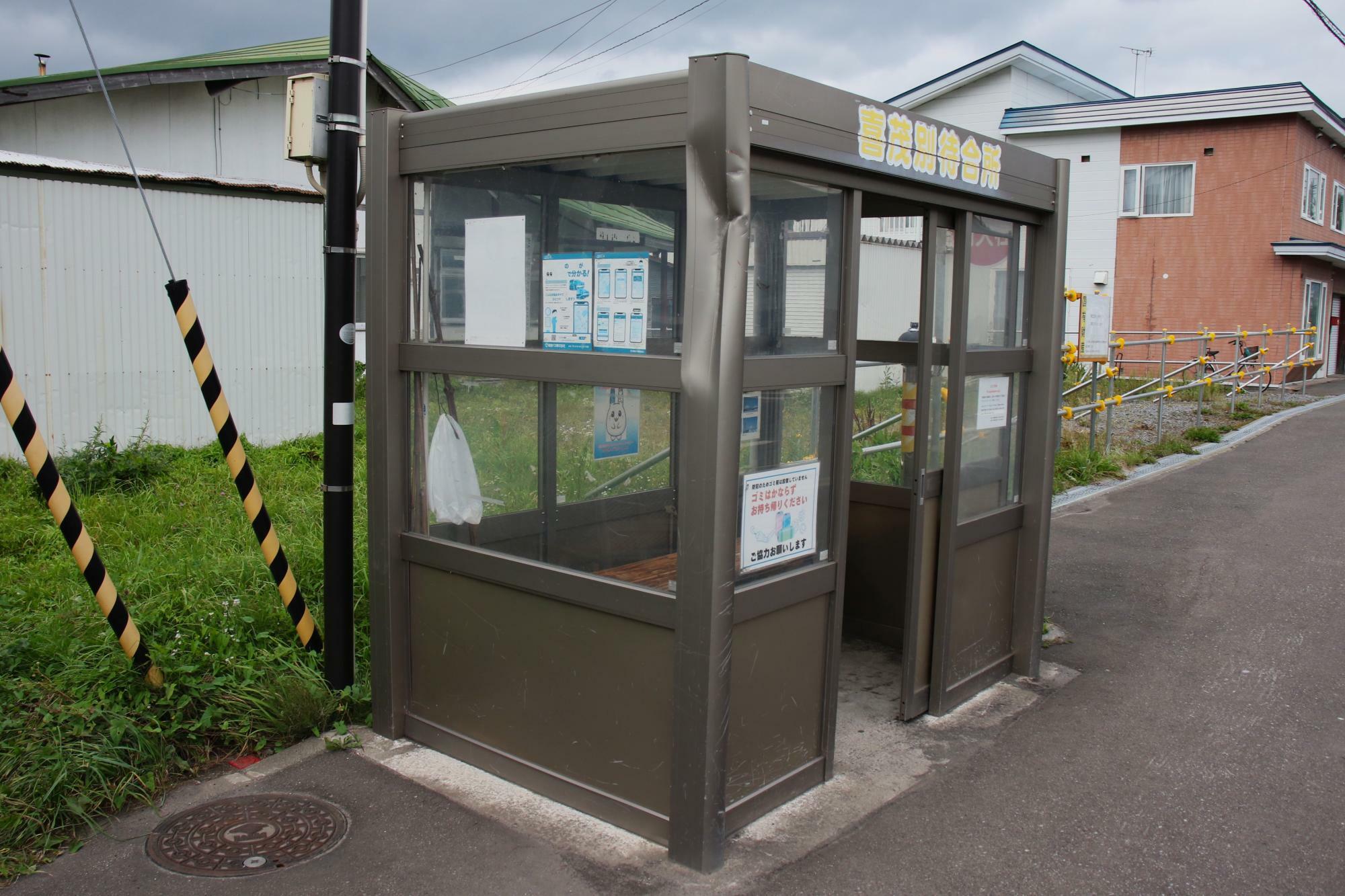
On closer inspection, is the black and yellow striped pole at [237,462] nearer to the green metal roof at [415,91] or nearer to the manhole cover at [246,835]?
the manhole cover at [246,835]

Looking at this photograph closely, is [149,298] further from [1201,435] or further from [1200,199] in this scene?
[1200,199]

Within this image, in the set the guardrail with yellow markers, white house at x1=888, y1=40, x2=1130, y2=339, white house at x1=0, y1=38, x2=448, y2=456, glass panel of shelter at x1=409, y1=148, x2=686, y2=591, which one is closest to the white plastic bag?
glass panel of shelter at x1=409, y1=148, x2=686, y2=591

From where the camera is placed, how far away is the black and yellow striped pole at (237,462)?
13.4ft

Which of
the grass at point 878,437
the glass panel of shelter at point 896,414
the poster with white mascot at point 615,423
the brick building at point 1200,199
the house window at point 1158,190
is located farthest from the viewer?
the house window at point 1158,190

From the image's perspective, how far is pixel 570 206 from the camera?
155 inches

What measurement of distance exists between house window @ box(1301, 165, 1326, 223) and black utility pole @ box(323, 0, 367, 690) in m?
23.0

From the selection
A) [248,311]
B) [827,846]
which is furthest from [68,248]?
[827,846]

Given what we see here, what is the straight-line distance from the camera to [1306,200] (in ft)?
72.8

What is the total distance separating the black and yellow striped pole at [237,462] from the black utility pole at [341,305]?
0.22m

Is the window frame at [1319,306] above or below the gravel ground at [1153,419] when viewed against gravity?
above

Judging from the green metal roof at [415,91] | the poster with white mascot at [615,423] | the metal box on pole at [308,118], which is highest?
the green metal roof at [415,91]

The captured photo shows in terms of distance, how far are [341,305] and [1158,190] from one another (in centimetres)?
2228

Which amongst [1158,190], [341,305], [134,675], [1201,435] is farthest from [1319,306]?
[134,675]

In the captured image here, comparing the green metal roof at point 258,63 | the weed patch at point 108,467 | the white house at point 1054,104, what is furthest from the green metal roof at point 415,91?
the white house at point 1054,104
